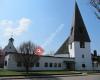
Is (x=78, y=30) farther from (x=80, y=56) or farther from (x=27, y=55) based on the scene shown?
(x=27, y=55)

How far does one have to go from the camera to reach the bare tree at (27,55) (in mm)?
46656

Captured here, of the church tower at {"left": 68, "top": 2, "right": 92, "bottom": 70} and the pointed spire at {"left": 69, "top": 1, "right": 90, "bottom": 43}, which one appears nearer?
the church tower at {"left": 68, "top": 2, "right": 92, "bottom": 70}

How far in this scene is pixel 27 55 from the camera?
46.7 meters

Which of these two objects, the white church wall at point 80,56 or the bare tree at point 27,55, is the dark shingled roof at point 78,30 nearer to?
the white church wall at point 80,56

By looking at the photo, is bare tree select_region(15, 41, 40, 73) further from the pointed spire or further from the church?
the pointed spire

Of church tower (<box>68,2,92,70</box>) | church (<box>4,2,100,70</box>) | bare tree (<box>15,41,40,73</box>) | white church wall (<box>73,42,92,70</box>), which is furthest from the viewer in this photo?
church tower (<box>68,2,92,70</box>)

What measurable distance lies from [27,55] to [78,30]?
91.4 feet

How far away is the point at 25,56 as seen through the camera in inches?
1843

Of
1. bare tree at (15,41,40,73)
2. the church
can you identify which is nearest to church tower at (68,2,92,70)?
the church

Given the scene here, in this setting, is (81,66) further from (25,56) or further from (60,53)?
(25,56)

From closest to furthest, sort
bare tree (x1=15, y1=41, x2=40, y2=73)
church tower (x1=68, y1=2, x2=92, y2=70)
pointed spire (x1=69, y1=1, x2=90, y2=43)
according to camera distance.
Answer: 1. bare tree (x1=15, y1=41, x2=40, y2=73)
2. church tower (x1=68, y1=2, x2=92, y2=70)
3. pointed spire (x1=69, y1=1, x2=90, y2=43)

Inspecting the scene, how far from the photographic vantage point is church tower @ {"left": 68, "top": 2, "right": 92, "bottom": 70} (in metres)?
69.4

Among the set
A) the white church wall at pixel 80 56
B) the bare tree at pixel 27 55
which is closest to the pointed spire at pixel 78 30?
the white church wall at pixel 80 56

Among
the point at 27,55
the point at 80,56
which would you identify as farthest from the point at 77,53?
the point at 27,55
